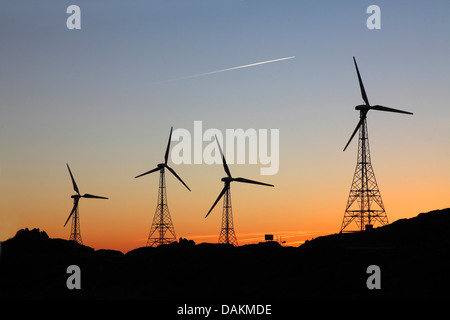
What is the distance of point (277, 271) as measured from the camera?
16462cm

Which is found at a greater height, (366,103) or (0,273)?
(366,103)

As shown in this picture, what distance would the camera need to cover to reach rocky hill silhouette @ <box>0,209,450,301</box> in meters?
141

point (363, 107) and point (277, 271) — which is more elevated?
point (363, 107)

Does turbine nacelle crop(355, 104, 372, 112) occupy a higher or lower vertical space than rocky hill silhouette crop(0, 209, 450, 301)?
higher

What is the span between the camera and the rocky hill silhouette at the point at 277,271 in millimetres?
141087

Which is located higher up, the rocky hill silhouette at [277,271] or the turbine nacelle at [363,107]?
the turbine nacelle at [363,107]

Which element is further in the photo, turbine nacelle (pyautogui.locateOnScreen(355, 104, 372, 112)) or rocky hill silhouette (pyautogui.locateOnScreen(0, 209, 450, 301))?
turbine nacelle (pyautogui.locateOnScreen(355, 104, 372, 112))

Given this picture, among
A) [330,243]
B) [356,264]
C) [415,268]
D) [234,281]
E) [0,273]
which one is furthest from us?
Result: [0,273]

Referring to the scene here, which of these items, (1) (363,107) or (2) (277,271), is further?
(2) (277,271)

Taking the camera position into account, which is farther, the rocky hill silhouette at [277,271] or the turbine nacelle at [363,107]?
the turbine nacelle at [363,107]
